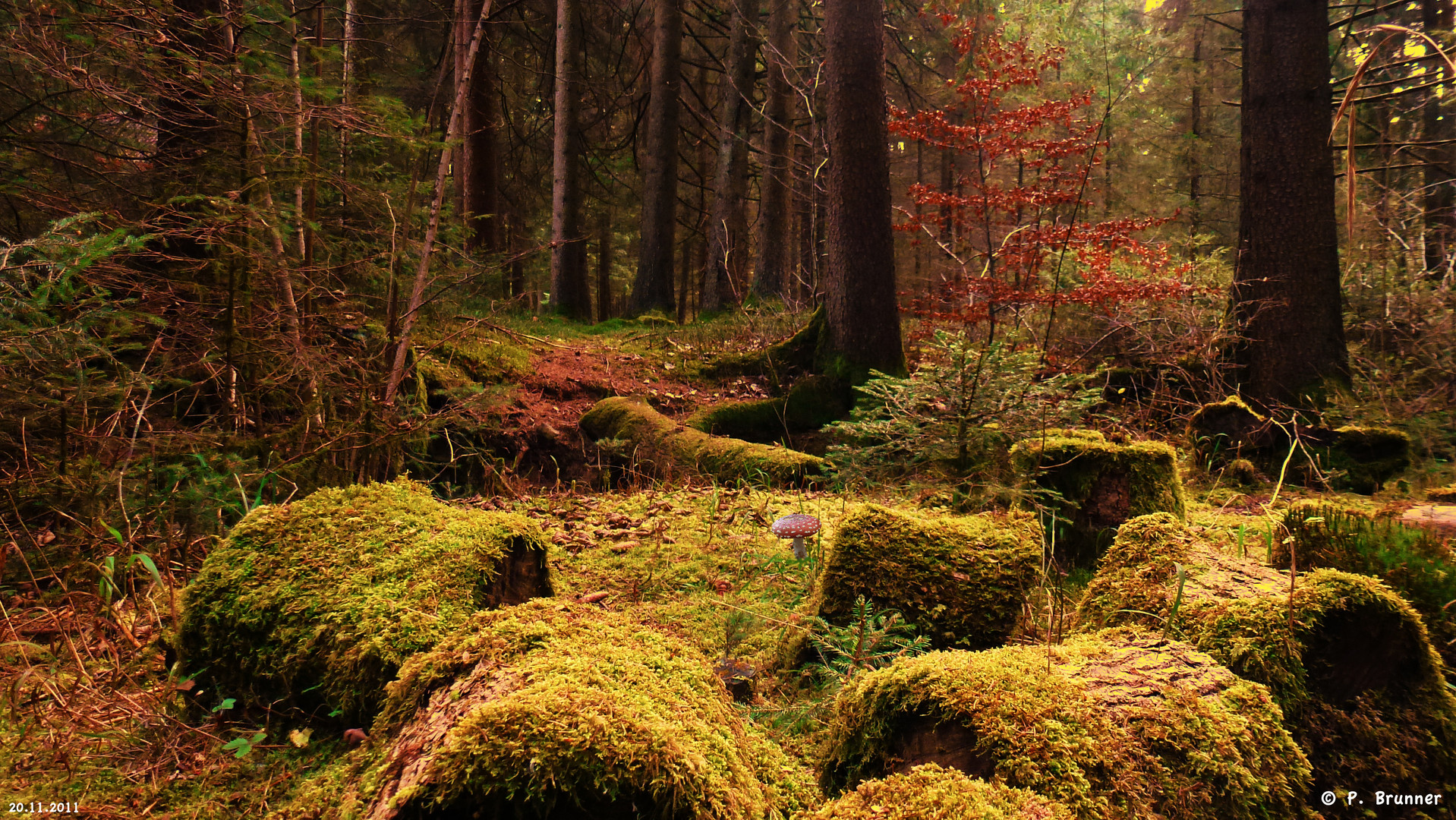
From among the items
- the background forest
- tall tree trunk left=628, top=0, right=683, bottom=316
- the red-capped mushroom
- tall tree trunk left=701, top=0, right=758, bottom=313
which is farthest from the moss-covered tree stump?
tall tree trunk left=628, top=0, right=683, bottom=316

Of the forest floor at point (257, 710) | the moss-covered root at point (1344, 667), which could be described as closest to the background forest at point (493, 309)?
the forest floor at point (257, 710)

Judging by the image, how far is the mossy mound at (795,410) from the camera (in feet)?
23.9

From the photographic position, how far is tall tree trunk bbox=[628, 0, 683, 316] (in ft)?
43.0

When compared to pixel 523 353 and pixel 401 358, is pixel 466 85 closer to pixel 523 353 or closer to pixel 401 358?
pixel 401 358

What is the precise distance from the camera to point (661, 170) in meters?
13.3

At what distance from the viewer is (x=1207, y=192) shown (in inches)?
741

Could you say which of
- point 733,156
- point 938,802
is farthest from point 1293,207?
point 733,156

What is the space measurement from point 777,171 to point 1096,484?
1123cm

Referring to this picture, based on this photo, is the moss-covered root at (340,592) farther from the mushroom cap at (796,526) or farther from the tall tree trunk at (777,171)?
the tall tree trunk at (777,171)

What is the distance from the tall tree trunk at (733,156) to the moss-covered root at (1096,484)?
397 inches

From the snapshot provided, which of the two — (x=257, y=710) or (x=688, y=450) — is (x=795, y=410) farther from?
(x=257, y=710)

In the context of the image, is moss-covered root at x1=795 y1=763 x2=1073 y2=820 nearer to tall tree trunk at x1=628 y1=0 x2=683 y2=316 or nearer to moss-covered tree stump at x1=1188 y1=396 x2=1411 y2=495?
moss-covered tree stump at x1=1188 y1=396 x2=1411 y2=495

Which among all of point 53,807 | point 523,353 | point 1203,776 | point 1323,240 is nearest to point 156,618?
point 53,807

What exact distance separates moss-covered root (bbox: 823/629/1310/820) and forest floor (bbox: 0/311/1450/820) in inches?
17.9
